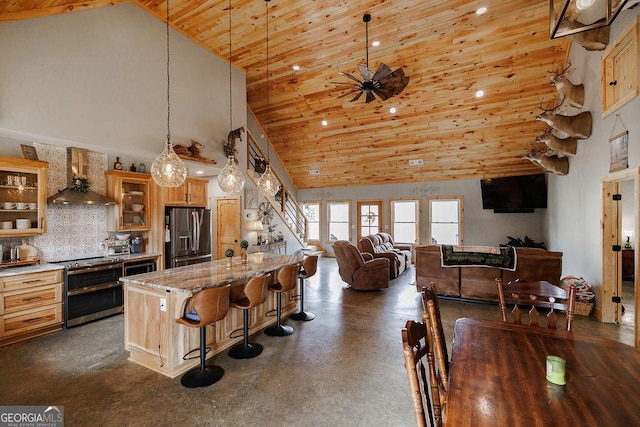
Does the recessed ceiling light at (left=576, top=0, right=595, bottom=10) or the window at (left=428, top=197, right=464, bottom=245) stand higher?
the recessed ceiling light at (left=576, top=0, right=595, bottom=10)

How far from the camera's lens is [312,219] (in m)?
11.4

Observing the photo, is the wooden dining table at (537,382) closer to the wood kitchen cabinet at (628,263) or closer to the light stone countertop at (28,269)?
the light stone countertop at (28,269)

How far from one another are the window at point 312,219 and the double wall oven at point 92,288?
23.1 ft

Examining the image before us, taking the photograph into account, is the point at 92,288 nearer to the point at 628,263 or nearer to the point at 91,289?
the point at 91,289

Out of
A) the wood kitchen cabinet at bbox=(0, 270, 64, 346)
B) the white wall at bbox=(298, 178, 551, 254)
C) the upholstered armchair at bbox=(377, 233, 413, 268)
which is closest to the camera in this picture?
the wood kitchen cabinet at bbox=(0, 270, 64, 346)

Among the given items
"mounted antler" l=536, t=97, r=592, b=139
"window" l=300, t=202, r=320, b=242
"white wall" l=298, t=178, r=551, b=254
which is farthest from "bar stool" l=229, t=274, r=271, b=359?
"window" l=300, t=202, r=320, b=242

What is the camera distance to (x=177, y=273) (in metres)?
3.42

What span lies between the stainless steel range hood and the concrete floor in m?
1.82

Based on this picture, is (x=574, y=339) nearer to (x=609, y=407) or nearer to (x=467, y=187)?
(x=609, y=407)

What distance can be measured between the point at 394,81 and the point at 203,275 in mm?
3992

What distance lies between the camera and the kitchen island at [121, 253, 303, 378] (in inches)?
113

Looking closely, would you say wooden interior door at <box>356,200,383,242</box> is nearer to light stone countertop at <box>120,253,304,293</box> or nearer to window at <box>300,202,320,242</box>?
window at <box>300,202,320,242</box>

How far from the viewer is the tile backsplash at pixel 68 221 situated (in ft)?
14.3

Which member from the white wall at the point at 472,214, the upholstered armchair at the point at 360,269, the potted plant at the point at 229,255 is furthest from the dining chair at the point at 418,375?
the white wall at the point at 472,214
